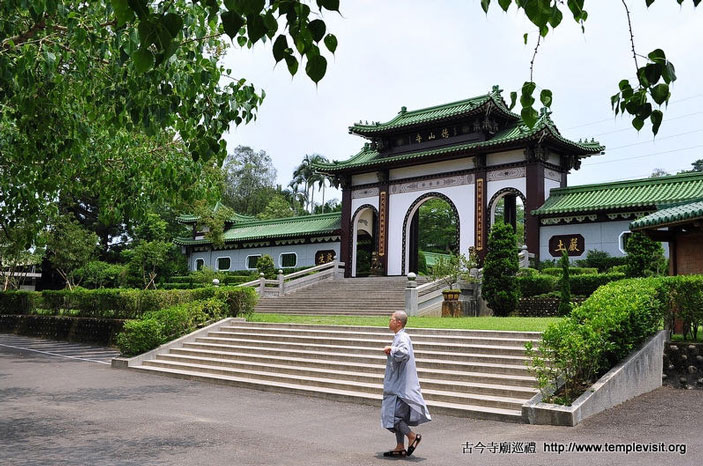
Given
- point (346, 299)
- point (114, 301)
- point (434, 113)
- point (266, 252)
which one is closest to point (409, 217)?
point (434, 113)

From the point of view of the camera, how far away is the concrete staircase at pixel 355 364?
30.5 feet

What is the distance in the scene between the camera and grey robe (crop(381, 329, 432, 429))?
19.6ft

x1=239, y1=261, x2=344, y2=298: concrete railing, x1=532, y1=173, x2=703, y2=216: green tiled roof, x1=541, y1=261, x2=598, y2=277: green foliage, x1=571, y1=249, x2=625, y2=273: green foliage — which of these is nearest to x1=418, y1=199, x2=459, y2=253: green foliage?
x1=239, y1=261, x2=344, y2=298: concrete railing

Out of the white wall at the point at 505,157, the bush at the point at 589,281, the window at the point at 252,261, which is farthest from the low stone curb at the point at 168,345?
the window at the point at 252,261

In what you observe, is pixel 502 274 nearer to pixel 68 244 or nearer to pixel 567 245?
pixel 567 245

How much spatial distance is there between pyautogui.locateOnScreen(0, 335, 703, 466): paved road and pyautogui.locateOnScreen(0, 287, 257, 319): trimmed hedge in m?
6.63

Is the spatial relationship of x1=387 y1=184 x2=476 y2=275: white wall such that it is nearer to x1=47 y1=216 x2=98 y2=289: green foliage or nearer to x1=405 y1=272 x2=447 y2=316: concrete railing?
x1=405 y1=272 x2=447 y2=316: concrete railing

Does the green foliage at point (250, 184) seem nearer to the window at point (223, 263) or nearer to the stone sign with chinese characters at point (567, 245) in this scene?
the window at point (223, 263)

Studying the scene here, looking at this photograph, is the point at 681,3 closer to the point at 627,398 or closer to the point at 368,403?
the point at 627,398

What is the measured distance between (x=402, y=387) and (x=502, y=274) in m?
14.4

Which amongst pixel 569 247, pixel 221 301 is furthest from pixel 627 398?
pixel 569 247

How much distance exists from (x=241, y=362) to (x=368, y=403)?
4.15 m

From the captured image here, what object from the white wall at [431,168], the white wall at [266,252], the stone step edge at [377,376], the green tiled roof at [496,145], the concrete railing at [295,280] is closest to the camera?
the stone step edge at [377,376]

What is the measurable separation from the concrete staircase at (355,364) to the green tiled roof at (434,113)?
15.4m
